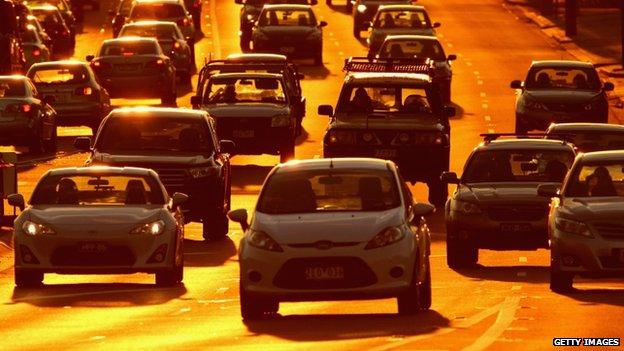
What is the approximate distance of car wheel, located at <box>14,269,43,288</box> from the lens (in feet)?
88.1

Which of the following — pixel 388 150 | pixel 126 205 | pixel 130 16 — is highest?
pixel 126 205

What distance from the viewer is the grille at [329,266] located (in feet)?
73.7

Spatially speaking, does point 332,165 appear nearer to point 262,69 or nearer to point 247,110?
point 247,110

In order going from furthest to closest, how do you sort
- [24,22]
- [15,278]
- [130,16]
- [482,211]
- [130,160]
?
[130,16] → [24,22] → [130,160] → [482,211] → [15,278]

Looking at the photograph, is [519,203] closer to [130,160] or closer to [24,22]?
[130,160]

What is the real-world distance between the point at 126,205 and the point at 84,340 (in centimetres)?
671

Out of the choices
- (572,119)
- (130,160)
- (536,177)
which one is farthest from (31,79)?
(536,177)

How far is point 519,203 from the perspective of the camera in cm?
3042

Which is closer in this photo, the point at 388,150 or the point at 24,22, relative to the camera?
the point at 388,150

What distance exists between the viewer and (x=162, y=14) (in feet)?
233

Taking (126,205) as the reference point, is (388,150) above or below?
below

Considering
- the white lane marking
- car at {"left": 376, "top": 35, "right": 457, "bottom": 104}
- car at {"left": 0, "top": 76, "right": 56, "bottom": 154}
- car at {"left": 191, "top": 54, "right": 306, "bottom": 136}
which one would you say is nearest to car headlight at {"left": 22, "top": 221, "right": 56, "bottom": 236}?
the white lane marking

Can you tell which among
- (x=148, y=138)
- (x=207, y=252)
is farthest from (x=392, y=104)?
(x=207, y=252)

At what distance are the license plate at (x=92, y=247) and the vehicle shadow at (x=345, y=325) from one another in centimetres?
382
